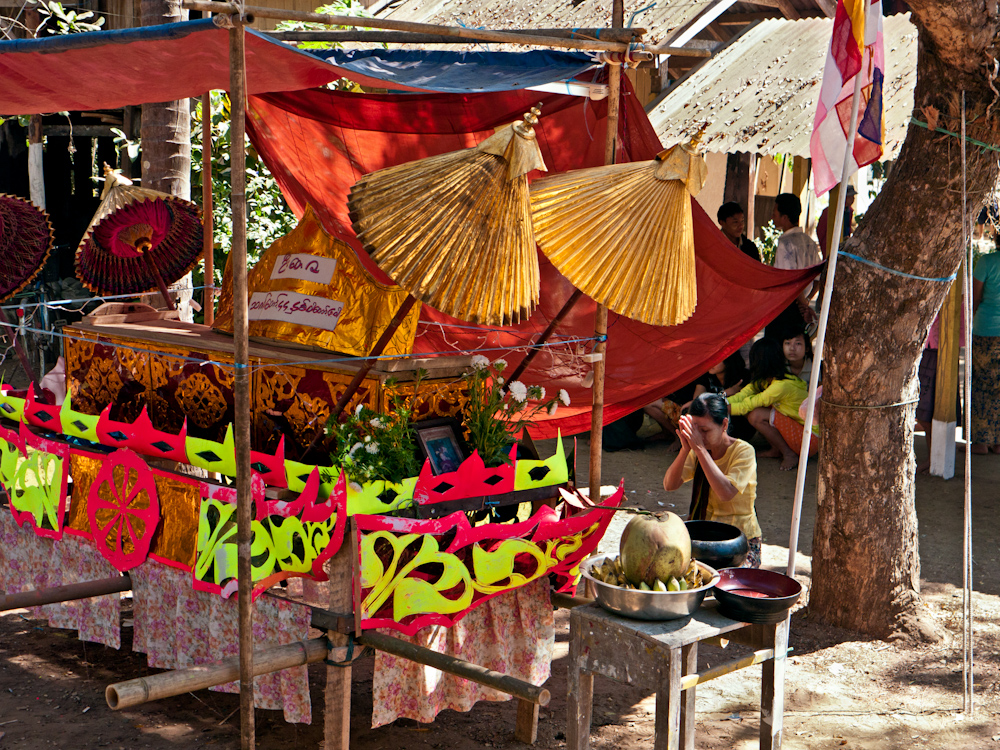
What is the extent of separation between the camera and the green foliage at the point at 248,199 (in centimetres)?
809

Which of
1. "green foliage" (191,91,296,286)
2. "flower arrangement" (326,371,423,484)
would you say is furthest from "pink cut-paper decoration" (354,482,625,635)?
"green foliage" (191,91,296,286)

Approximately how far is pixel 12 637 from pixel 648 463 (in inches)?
177

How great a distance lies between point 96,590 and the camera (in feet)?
12.6

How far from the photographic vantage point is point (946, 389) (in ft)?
22.8

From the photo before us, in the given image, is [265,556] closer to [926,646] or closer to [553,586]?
[553,586]

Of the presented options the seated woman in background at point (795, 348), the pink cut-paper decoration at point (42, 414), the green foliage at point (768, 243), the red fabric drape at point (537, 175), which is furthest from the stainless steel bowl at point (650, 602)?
the green foliage at point (768, 243)

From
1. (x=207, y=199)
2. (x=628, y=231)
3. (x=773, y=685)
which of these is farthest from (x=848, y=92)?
(x=207, y=199)

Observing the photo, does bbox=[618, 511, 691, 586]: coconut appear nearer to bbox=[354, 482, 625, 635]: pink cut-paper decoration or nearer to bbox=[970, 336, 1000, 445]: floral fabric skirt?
bbox=[354, 482, 625, 635]: pink cut-paper decoration

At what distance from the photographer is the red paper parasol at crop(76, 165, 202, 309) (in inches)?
183

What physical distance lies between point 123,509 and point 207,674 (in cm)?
121

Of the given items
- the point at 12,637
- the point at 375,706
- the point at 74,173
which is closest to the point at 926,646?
the point at 375,706

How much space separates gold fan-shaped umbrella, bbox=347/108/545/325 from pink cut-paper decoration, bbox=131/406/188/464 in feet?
4.06

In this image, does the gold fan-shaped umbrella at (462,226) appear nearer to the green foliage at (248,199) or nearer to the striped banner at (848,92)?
the striped banner at (848,92)

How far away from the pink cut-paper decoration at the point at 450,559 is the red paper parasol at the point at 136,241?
7.29 feet
